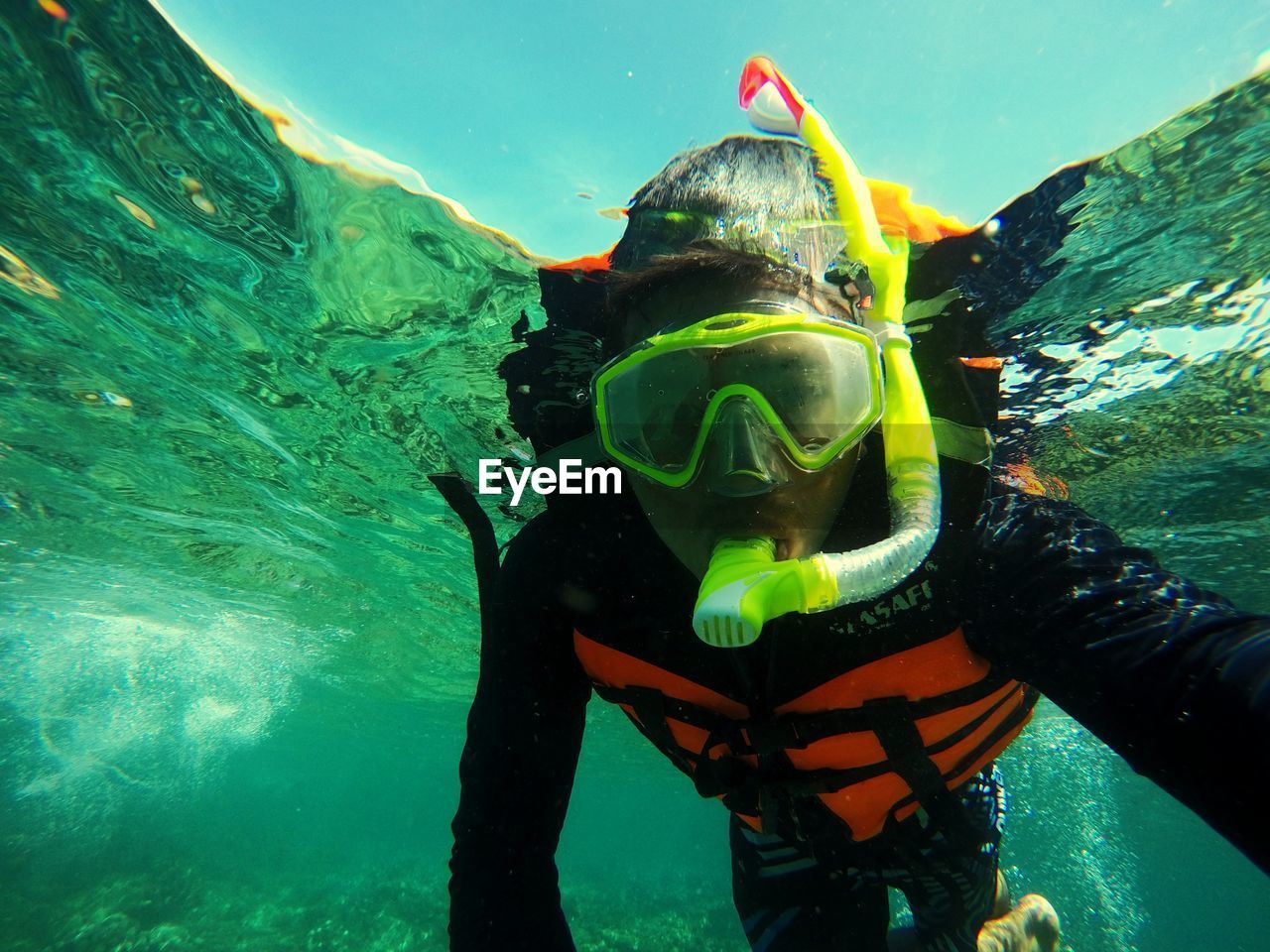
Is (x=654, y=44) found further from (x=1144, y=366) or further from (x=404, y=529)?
(x=404, y=529)

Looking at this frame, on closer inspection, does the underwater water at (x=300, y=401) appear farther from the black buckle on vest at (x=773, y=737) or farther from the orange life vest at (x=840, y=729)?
the black buckle on vest at (x=773, y=737)

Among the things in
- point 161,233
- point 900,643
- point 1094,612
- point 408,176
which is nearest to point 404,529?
point 161,233

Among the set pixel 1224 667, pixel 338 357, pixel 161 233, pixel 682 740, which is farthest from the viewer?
pixel 338 357

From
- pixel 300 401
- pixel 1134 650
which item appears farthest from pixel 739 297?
pixel 300 401

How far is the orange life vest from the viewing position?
9.62ft

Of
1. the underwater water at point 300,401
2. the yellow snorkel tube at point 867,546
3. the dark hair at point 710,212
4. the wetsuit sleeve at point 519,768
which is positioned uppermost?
the underwater water at point 300,401

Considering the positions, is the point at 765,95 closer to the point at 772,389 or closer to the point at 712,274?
the point at 712,274

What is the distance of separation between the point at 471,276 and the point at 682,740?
5.61 metres

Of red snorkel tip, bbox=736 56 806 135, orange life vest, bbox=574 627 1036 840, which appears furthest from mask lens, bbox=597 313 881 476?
red snorkel tip, bbox=736 56 806 135

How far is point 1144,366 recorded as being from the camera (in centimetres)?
773

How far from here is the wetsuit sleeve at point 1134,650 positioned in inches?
61.2

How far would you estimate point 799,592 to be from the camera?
2.01 metres

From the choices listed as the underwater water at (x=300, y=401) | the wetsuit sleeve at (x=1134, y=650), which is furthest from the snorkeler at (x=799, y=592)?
the underwater water at (x=300, y=401)

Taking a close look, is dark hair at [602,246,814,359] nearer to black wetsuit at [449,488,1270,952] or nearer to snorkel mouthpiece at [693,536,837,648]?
black wetsuit at [449,488,1270,952]
